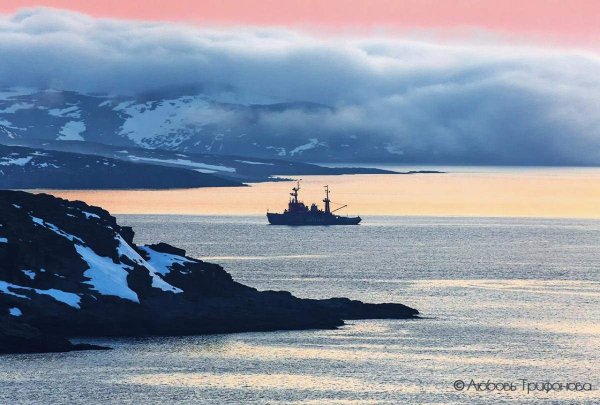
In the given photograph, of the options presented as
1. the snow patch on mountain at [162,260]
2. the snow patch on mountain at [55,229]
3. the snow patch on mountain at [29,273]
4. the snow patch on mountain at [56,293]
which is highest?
the snow patch on mountain at [55,229]

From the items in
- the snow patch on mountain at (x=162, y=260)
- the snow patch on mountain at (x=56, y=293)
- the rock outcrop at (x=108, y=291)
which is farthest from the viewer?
the snow patch on mountain at (x=162, y=260)

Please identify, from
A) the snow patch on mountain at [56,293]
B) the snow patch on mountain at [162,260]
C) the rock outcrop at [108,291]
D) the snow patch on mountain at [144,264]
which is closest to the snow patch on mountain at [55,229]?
the rock outcrop at [108,291]

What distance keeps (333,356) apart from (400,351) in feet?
15.3

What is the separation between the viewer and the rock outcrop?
101 metres

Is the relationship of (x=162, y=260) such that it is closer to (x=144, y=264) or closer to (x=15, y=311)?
(x=144, y=264)

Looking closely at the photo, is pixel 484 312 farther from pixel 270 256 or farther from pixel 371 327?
pixel 270 256

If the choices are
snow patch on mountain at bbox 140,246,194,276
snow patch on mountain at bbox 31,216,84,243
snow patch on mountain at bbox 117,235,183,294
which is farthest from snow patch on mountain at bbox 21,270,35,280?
snow patch on mountain at bbox 140,246,194,276

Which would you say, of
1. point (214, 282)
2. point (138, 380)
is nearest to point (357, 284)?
point (214, 282)

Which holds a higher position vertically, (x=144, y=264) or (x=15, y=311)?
(x=144, y=264)

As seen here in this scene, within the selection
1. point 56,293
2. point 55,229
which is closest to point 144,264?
point 55,229

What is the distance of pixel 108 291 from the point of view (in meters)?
105

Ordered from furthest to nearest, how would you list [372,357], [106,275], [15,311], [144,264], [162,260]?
[162,260] < [144,264] < [106,275] < [15,311] < [372,357]

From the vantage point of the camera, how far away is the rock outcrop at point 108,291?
331 ft

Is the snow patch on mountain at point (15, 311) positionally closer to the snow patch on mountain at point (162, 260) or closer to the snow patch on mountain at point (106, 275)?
the snow patch on mountain at point (106, 275)
